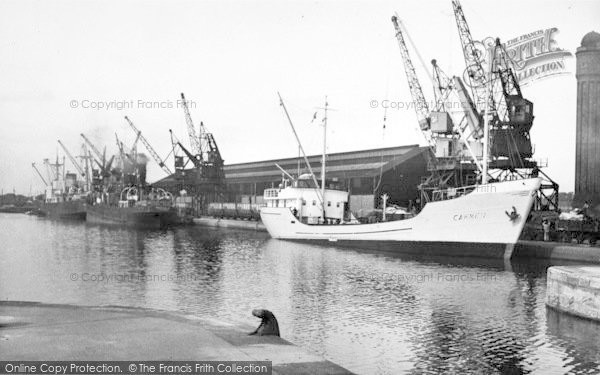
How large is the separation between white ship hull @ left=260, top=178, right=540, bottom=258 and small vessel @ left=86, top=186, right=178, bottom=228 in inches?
1860

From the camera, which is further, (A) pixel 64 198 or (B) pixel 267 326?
(A) pixel 64 198

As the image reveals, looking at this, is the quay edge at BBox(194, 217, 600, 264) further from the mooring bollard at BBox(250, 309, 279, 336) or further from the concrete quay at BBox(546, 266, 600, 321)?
the mooring bollard at BBox(250, 309, 279, 336)

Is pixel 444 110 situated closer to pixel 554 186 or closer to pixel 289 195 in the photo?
pixel 554 186

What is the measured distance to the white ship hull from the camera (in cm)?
3828

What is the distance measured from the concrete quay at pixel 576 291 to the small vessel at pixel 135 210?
70.7 m

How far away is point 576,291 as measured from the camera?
64.1ft

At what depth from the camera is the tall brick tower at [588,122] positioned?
167 ft

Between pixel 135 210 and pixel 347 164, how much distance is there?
32.5 m

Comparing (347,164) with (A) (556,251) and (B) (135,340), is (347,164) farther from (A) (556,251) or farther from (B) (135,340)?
(B) (135,340)

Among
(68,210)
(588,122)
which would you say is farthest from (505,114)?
(68,210)

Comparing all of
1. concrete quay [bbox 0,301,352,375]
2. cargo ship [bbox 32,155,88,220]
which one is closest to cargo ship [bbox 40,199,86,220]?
cargo ship [bbox 32,155,88,220]

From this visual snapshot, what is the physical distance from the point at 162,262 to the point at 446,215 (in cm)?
1956

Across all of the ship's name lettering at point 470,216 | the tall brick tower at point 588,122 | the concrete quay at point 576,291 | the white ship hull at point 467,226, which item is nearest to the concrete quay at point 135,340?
the concrete quay at point 576,291

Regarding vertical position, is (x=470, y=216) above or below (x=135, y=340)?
above
